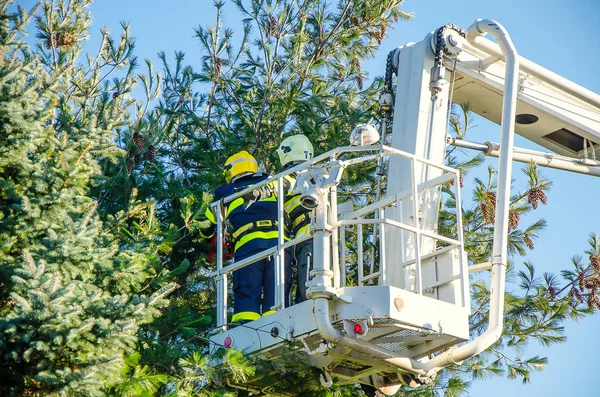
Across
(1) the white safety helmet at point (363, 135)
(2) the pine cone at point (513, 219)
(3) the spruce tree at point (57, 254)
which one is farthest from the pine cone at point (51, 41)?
(2) the pine cone at point (513, 219)

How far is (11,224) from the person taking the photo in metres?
9.58

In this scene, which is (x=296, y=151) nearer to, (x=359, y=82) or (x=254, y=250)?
(x=254, y=250)

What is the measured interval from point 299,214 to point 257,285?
87cm

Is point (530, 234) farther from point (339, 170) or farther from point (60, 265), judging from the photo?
point (60, 265)

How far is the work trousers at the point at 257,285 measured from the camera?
11258mm

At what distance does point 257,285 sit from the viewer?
445 inches

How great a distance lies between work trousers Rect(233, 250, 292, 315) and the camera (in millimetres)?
11258

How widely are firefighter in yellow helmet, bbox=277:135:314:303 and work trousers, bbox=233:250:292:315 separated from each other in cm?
19

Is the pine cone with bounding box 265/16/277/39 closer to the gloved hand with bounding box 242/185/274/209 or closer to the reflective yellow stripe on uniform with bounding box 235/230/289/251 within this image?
the gloved hand with bounding box 242/185/274/209

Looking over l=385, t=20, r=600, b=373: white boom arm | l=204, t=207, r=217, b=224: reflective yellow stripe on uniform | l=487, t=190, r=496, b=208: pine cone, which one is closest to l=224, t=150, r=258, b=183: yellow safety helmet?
l=204, t=207, r=217, b=224: reflective yellow stripe on uniform

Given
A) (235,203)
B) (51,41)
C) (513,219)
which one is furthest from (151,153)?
(513,219)

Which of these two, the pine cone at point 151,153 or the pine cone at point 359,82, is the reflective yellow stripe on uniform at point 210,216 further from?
the pine cone at point 359,82

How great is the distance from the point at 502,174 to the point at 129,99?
14.1 ft

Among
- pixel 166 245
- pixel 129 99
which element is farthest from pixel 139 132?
pixel 166 245
